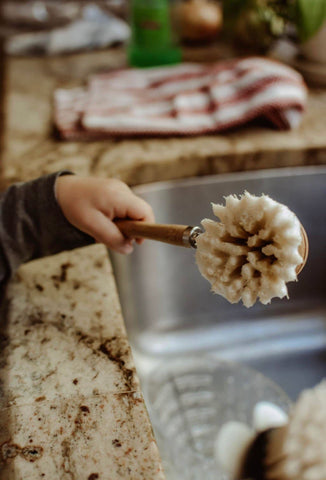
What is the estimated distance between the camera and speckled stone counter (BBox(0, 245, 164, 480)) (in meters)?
0.36

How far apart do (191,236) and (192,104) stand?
1.58ft

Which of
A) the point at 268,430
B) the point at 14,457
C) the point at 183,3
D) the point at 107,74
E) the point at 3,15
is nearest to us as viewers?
the point at 14,457

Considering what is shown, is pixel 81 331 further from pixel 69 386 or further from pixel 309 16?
pixel 309 16

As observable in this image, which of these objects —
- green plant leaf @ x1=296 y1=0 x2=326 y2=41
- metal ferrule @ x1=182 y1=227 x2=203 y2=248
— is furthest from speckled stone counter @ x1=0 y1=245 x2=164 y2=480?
green plant leaf @ x1=296 y1=0 x2=326 y2=41

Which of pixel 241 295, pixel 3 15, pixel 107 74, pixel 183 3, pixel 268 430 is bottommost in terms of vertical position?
pixel 268 430

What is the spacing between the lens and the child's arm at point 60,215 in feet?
1.66

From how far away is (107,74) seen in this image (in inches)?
39.2

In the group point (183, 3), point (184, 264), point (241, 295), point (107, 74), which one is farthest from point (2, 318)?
point (183, 3)

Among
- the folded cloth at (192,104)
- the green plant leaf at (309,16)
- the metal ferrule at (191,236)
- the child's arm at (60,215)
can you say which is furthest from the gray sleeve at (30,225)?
the green plant leaf at (309,16)

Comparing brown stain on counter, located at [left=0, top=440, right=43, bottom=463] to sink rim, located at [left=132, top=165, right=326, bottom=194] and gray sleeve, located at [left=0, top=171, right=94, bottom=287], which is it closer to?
gray sleeve, located at [left=0, top=171, right=94, bottom=287]

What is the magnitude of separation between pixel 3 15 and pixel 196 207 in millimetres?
1019

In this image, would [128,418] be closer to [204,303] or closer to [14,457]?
[14,457]

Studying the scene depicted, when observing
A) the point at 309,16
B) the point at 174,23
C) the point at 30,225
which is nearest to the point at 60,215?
the point at 30,225

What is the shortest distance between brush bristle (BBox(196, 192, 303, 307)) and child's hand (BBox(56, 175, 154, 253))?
0.44ft
